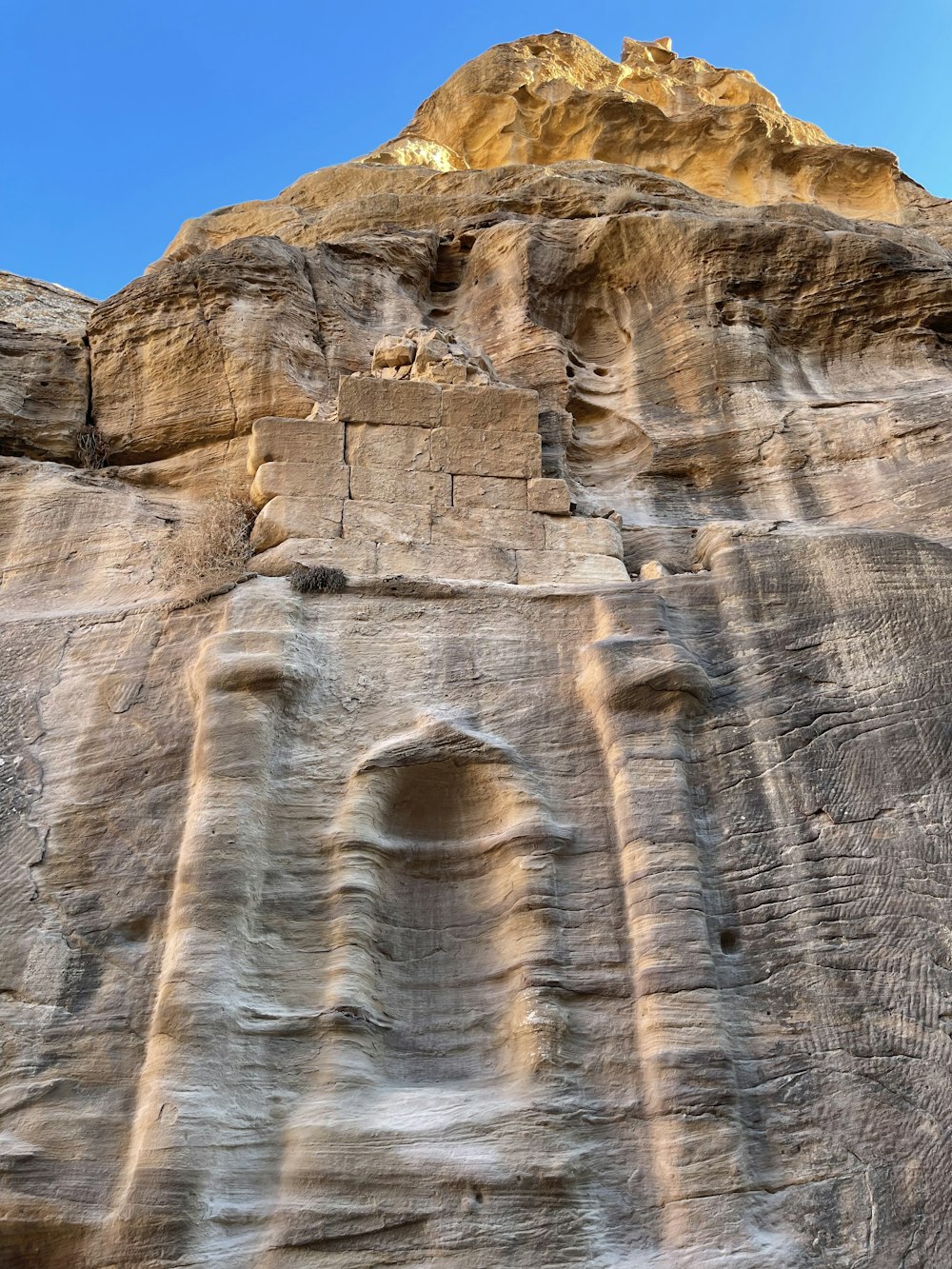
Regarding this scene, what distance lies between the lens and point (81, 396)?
8.20m

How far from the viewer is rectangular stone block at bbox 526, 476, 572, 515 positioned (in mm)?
6875

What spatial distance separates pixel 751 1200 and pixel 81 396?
687 cm

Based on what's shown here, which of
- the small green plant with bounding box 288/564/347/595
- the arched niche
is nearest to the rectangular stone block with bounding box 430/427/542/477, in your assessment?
the small green plant with bounding box 288/564/347/595

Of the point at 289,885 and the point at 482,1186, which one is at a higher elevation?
the point at 289,885

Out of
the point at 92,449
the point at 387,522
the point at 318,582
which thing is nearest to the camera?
the point at 318,582

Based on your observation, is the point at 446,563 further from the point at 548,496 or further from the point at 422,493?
the point at 548,496

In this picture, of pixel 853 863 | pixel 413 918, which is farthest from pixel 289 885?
pixel 853 863

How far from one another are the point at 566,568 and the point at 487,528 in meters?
0.55

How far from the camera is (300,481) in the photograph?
6.76 metres

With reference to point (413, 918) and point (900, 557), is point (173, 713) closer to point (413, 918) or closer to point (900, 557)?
point (413, 918)

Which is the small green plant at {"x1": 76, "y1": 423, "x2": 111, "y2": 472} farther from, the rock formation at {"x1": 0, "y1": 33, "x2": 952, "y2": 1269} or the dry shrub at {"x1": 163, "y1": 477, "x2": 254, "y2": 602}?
the dry shrub at {"x1": 163, "y1": 477, "x2": 254, "y2": 602}

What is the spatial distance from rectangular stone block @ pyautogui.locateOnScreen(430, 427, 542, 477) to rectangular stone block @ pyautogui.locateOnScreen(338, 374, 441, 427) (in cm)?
17

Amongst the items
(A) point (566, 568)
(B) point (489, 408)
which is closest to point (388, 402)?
(B) point (489, 408)

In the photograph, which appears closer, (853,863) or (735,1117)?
(735,1117)
